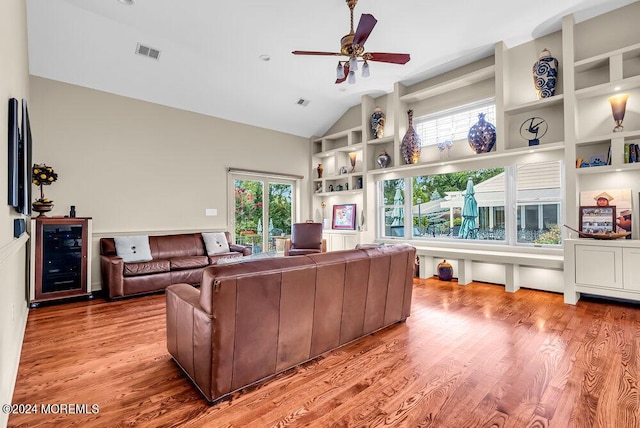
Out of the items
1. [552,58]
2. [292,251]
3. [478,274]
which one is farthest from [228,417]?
[552,58]

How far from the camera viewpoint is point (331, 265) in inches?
94.3

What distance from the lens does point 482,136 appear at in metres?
5.01

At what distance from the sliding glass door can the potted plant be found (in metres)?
2.97

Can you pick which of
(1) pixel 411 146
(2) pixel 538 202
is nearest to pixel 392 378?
(2) pixel 538 202

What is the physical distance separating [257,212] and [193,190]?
59.4 inches

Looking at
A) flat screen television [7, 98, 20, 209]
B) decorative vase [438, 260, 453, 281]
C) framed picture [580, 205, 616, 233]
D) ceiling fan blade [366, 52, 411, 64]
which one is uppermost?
ceiling fan blade [366, 52, 411, 64]

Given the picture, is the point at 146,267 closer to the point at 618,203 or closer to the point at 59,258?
the point at 59,258

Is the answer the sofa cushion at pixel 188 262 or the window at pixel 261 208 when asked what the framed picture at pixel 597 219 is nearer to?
the window at pixel 261 208

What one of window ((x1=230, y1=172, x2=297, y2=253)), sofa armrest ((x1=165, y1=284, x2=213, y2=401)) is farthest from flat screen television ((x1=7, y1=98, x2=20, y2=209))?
window ((x1=230, y1=172, x2=297, y2=253))

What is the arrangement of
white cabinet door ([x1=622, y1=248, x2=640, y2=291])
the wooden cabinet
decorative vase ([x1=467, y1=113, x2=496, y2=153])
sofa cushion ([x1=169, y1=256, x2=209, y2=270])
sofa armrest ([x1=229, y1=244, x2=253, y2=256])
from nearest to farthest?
white cabinet door ([x1=622, y1=248, x2=640, y2=291]) → the wooden cabinet → sofa cushion ([x1=169, y1=256, x2=209, y2=270]) → decorative vase ([x1=467, y1=113, x2=496, y2=153]) → sofa armrest ([x1=229, y1=244, x2=253, y2=256])

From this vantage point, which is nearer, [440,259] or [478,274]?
[478,274]

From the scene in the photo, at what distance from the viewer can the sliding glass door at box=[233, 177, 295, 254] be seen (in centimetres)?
667

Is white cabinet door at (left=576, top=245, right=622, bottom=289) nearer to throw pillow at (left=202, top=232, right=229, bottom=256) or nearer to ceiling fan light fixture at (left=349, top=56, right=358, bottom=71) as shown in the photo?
ceiling fan light fixture at (left=349, top=56, right=358, bottom=71)

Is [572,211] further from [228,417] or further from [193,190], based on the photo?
[193,190]
